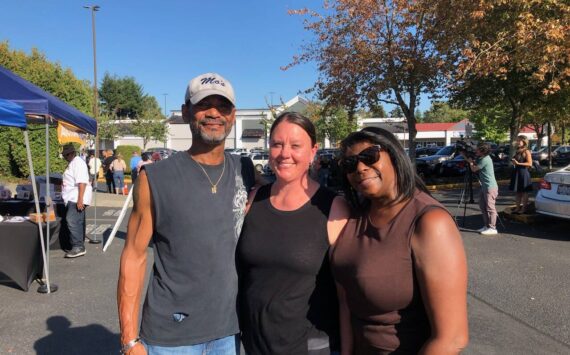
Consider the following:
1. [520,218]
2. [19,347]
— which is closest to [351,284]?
[19,347]

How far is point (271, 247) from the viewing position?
71.9 inches

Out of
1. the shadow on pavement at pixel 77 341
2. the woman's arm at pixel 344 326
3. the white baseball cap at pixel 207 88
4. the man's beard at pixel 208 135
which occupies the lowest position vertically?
the shadow on pavement at pixel 77 341

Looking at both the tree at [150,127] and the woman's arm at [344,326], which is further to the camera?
the tree at [150,127]

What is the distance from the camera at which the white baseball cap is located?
6.44ft

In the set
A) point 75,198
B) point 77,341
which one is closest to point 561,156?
point 75,198

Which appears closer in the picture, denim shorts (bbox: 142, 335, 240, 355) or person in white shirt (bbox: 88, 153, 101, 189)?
denim shorts (bbox: 142, 335, 240, 355)

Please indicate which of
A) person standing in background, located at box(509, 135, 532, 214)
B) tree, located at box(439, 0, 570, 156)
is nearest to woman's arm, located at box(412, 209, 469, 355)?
person standing in background, located at box(509, 135, 532, 214)

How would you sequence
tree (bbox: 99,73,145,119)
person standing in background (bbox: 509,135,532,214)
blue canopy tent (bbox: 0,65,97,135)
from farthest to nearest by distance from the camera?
1. tree (bbox: 99,73,145,119)
2. person standing in background (bbox: 509,135,532,214)
3. blue canopy tent (bbox: 0,65,97,135)

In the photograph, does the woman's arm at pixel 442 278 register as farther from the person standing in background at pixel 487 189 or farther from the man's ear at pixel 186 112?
the person standing in background at pixel 487 189

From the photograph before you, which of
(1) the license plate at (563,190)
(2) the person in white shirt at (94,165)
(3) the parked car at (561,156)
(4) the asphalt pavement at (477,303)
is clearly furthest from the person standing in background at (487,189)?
(3) the parked car at (561,156)

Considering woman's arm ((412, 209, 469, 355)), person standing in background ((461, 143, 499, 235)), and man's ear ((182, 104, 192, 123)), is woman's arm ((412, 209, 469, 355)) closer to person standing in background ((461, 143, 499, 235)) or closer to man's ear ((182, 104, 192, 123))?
man's ear ((182, 104, 192, 123))

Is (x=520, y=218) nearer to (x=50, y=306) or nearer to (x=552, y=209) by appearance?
(x=552, y=209)

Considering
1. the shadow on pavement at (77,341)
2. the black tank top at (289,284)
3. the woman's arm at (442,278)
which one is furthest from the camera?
the shadow on pavement at (77,341)

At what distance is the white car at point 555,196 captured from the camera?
7.73 metres
